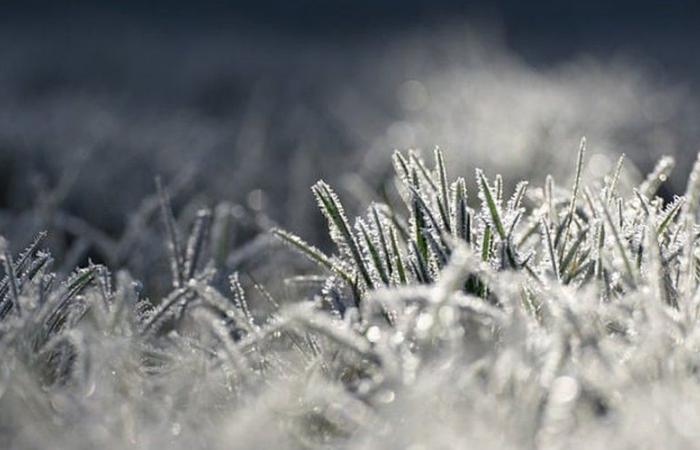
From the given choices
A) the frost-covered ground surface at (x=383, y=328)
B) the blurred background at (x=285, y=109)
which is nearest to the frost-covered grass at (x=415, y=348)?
the frost-covered ground surface at (x=383, y=328)

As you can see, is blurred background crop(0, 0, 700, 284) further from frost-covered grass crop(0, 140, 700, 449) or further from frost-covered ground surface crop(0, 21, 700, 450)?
frost-covered grass crop(0, 140, 700, 449)

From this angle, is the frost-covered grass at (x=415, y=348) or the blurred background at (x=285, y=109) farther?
the blurred background at (x=285, y=109)

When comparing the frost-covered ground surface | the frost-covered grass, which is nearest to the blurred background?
the frost-covered ground surface

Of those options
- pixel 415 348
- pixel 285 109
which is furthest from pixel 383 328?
pixel 285 109

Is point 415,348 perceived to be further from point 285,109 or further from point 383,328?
point 285,109

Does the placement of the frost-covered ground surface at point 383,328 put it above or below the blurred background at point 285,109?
above

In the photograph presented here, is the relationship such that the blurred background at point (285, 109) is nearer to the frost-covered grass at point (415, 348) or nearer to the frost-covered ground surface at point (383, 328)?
the frost-covered ground surface at point (383, 328)
